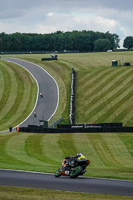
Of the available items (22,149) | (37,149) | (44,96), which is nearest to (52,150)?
(37,149)

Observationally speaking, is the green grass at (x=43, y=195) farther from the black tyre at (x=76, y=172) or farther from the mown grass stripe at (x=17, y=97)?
the mown grass stripe at (x=17, y=97)

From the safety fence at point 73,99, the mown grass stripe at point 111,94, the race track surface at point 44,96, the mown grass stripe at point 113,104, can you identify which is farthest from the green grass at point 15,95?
the mown grass stripe at point 113,104

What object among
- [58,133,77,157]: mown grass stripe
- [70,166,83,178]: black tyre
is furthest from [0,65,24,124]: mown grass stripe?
[70,166,83,178]: black tyre

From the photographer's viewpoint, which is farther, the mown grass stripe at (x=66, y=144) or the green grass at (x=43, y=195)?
the mown grass stripe at (x=66, y=144)

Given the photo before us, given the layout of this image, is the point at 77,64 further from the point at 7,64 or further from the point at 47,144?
the point at 47,144

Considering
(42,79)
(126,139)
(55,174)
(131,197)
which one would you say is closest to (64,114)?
(42,79)

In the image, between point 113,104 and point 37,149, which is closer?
point 37,149

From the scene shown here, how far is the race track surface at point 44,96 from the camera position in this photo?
93.2 meters

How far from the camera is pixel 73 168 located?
2975 cm

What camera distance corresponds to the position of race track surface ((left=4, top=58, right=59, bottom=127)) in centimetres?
9325

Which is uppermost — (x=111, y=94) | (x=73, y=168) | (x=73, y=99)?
(x=73, y=168)

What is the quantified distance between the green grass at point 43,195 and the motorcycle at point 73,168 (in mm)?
4633

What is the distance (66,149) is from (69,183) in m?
25.2

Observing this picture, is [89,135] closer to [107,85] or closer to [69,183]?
[69,183]
